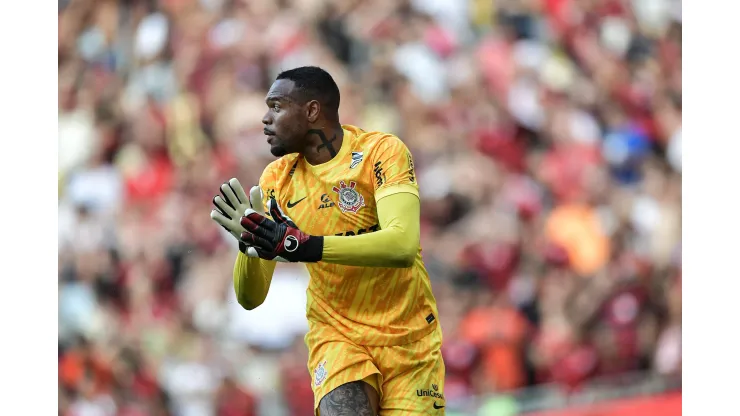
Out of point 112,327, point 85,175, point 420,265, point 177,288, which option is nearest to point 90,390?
point 112,327

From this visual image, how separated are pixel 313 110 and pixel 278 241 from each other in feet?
2.28

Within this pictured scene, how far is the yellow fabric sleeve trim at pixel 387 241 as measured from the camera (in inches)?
139

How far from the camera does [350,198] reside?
3.91m

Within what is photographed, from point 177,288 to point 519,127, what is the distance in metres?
2.68

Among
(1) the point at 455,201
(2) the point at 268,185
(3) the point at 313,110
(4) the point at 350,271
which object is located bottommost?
(4) the point at 350,271

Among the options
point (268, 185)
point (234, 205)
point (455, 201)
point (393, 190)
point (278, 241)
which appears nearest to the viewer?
point (278, 241)

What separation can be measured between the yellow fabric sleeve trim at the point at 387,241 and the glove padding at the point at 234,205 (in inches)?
12.2

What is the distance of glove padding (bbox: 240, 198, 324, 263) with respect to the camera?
11.5ft

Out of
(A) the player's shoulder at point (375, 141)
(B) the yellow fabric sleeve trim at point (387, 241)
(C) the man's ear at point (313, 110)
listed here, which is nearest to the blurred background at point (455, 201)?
(A) the player's shoulder at point (375, 141)

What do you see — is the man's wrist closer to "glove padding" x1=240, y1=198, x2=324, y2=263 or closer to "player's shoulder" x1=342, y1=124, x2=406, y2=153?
"glove padding" x1=240, y1=198, x2=324, y2=263

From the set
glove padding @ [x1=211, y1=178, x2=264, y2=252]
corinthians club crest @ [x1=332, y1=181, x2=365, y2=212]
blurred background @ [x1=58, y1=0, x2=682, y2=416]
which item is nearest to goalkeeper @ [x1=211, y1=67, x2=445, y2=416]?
corinthians club crest @ [x1=332, y1=181, x2=365, y2=212]

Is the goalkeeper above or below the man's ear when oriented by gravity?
below

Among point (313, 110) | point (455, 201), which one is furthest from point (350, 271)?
point (455, 201)

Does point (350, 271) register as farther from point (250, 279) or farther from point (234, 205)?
point (234, 205)
